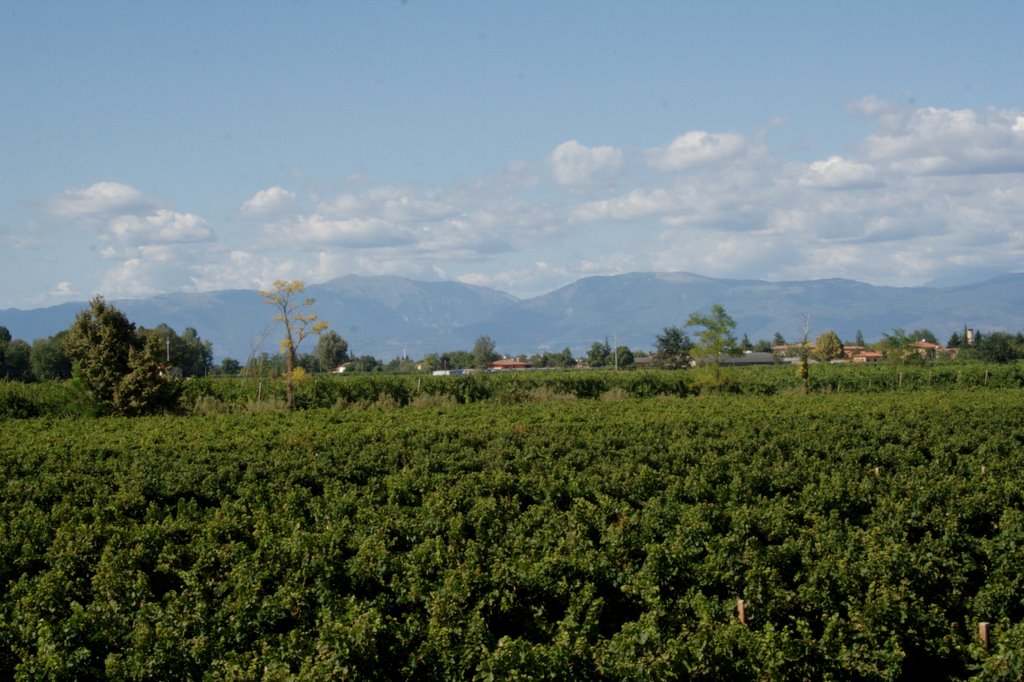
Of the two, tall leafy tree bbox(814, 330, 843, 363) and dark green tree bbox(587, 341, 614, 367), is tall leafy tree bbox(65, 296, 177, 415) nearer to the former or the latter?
tall leafy tree bbox(814, 330, 843, 363)

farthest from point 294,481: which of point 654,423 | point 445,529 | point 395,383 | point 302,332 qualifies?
point 395,383

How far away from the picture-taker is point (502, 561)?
1122 centimetres

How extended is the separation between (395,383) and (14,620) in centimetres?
3063

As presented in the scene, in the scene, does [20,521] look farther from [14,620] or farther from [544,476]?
[544,476]

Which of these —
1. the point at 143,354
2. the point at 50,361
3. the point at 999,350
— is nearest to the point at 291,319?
the point at 143,354

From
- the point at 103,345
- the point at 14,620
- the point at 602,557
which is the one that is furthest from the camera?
the point at 103,345

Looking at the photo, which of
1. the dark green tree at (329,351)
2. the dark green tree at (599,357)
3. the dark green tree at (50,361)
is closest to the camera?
the dark green tree at (50,361)

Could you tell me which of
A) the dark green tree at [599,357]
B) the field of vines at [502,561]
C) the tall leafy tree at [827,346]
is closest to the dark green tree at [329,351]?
the dark green tree at [599,357]

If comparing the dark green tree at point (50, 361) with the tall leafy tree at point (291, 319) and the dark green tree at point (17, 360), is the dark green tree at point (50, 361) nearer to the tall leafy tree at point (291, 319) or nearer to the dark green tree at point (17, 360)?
the dark green tree at point (17, 360)

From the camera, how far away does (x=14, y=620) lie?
31.0ft

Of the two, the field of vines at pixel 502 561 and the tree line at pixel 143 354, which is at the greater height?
the tree line at pixel 143 354

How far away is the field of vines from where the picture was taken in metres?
8.85

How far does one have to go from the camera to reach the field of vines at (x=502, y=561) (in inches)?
348

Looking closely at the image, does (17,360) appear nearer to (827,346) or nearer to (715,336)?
(715,336)
